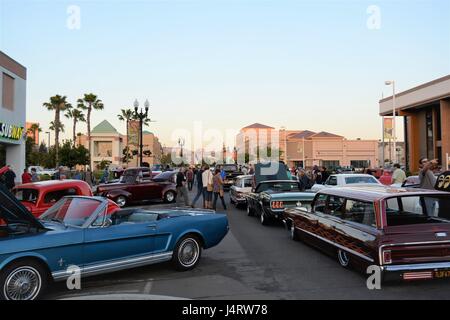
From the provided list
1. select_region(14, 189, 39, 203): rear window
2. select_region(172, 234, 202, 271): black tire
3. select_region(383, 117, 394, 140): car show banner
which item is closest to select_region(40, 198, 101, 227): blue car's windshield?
select_region(172, 234, 202, 271): black tire

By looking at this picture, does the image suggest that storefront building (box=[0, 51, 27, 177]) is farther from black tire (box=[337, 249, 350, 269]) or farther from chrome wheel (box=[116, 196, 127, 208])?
black tire (box=[337, 249, 350, 269])

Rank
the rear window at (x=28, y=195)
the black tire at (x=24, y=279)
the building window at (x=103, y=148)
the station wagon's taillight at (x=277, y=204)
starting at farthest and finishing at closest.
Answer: the building window at (x=103, y=148), the station wagon's taillight at (x=277, y=204), the rear window at (x=28, y=195), the black tire at (x=24, y=279)

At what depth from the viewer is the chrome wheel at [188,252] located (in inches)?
283

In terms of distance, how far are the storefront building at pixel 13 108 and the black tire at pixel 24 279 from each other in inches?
815

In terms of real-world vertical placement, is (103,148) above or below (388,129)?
above

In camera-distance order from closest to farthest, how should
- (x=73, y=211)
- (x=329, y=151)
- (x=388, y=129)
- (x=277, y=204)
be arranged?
(x=73, y=211)
(x=277, y=204)
(x=388, y=129)
(x=329, y=151)

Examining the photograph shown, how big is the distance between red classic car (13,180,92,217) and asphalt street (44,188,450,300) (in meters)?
3.81

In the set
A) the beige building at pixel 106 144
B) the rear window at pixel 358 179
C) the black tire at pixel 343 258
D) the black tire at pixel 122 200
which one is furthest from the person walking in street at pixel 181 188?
the beige building at pixel 106 144

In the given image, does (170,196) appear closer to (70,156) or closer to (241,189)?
(241,189)

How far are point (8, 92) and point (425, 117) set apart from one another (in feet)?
143

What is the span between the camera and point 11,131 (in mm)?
24781

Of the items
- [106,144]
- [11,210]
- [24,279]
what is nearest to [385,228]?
[24,279]

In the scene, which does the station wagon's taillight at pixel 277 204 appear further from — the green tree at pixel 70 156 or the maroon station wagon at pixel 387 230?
the green tree at pixel 70 156
